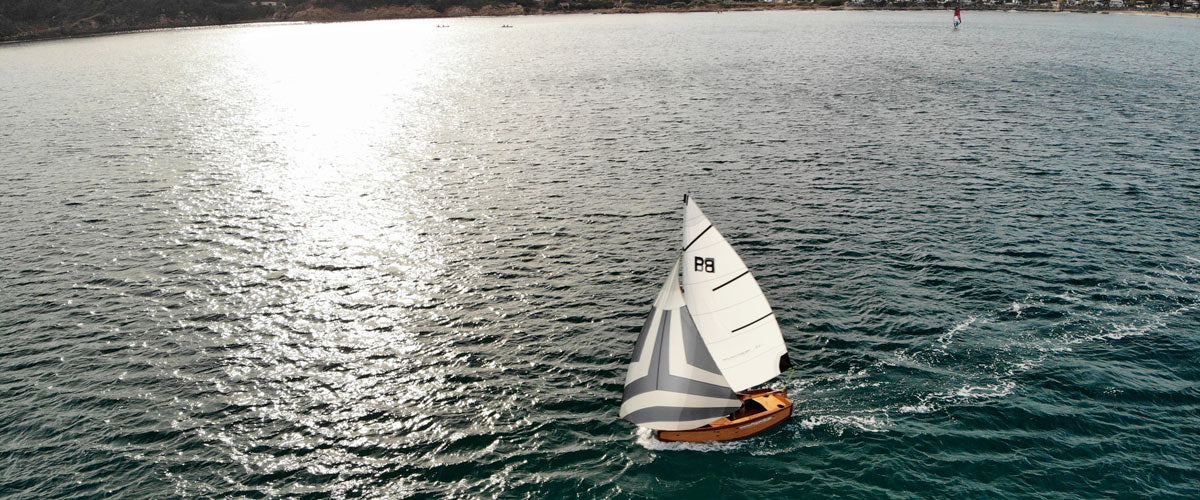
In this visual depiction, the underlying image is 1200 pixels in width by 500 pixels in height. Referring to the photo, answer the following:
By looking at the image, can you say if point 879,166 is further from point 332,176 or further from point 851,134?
point 332,176

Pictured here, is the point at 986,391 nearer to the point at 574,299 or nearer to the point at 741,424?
the point at 741,424

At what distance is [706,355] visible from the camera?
3061 centimetres

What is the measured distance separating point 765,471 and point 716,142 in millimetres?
61420

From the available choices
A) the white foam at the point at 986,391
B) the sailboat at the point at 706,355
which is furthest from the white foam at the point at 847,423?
the white foam at the point at 986,391

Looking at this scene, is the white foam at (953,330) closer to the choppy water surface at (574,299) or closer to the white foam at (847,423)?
the choppy water surface at (574,299)

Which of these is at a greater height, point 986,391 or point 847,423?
point 986,391

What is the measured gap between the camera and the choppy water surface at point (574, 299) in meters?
29.6

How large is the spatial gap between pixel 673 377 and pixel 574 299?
15524mm

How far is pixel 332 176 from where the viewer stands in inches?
3004

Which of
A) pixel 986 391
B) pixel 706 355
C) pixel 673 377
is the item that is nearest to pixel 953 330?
pixel 986 391

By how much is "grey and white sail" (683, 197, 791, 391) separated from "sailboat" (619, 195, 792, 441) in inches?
1.8

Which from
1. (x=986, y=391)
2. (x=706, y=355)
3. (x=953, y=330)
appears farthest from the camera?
(x=953, y=330)

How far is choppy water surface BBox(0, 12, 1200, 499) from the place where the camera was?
29.6m

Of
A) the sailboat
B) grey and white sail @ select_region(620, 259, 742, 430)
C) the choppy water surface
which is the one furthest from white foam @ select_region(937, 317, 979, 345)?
grey and white sail @ select_region(620, 259, 742, 430)
